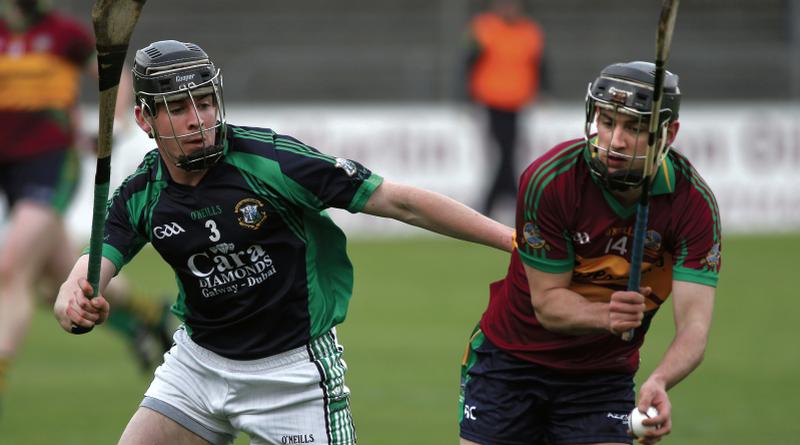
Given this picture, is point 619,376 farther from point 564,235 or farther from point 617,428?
point 564,235

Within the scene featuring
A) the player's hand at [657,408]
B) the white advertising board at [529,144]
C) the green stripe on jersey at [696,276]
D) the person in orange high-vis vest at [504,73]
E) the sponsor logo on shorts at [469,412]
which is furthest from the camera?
the white advertising board at [529,144]

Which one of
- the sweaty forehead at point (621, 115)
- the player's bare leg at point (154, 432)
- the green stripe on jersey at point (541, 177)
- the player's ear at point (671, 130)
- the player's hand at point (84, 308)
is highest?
the sweaty forehead at point (621, 115)

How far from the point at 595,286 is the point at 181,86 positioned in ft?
4.93

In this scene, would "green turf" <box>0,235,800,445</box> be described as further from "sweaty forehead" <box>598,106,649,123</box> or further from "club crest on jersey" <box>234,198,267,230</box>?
"sweaty forehead" <box>598,106,649,123</box>

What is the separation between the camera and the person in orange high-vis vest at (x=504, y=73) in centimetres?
1477

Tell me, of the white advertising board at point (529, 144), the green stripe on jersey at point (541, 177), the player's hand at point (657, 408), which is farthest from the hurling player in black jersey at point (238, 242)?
the white advertising board at point (529, 144)

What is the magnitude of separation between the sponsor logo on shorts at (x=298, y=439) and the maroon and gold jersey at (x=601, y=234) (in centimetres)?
83

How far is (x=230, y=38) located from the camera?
58.2 ft

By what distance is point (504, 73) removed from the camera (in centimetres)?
1487

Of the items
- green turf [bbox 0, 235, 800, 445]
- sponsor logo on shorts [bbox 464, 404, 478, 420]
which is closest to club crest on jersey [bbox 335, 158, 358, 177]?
sponsor logo on shorts [bbox 464, 404, 478, 420]

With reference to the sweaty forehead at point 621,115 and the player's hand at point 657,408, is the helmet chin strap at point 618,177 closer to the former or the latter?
the sweaty forehead at point 621,115

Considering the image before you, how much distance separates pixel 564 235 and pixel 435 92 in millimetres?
12795

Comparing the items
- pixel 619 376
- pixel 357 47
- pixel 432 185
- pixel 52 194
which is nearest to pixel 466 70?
pixel 432 185

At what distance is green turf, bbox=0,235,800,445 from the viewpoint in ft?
22.5
